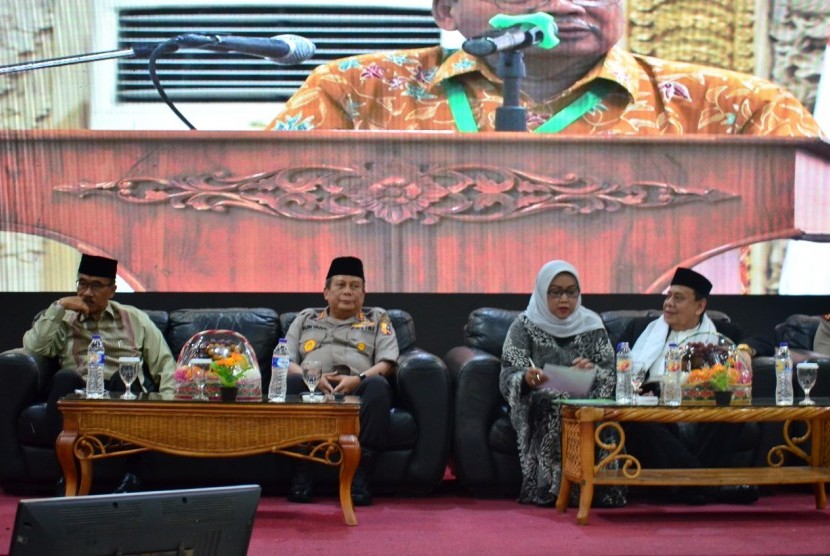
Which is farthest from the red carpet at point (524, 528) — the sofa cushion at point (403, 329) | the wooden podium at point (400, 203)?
the wooden podium at point (400, 203)

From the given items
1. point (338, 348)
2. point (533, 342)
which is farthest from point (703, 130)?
point (338, 348)

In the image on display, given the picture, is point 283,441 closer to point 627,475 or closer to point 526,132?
point 627,475

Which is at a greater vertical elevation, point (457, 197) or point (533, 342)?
point (457, 197)

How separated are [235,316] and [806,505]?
7.51 feet

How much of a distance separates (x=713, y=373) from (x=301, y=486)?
147 cm

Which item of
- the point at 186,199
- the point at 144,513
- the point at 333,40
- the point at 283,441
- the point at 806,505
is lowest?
the point at 806,505

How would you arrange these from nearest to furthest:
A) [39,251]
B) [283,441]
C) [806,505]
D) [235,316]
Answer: [283,441], [806,505], [235,316], [39,251]

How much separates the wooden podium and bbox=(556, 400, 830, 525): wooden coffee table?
4.51 feet

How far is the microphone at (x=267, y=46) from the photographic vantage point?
5.44 meters

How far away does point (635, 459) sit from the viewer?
4039 millimetres

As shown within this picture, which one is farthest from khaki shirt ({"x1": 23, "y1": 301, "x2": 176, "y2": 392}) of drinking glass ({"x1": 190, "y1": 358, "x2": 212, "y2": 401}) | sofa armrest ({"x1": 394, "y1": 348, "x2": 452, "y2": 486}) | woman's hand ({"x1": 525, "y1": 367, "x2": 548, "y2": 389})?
woman's hand ({"x1": 525, "y1": 367, "x2": 548, "y2": 389})

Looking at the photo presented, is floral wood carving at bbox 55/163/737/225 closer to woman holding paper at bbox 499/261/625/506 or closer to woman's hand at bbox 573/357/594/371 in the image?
woman holding paper at bbox 499/261/625/506

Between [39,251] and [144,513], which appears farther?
[39,251]

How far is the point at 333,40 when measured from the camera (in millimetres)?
5469
